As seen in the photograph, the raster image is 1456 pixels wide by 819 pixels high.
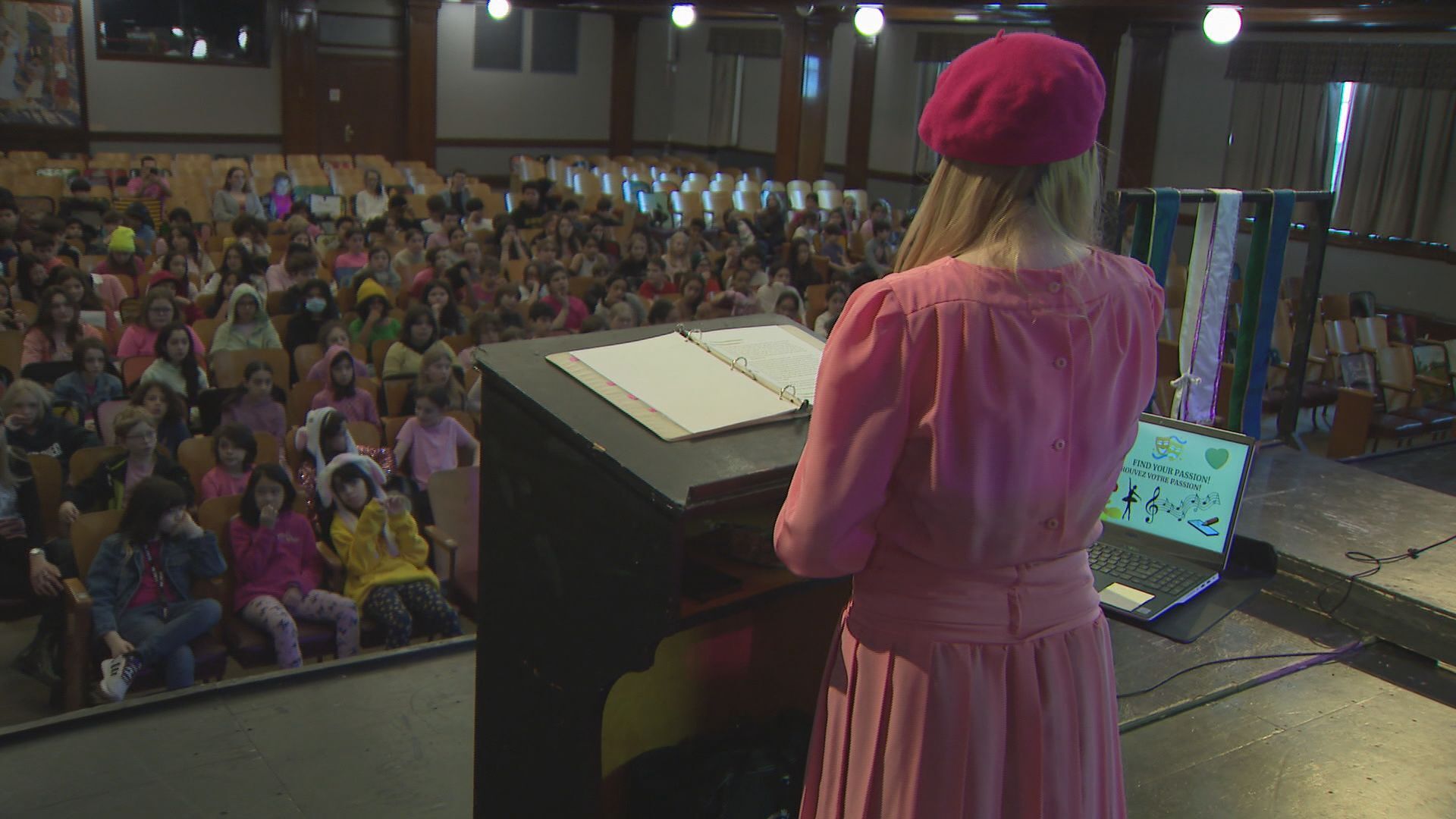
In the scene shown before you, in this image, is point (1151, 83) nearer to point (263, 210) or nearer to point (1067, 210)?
point (263, 210)

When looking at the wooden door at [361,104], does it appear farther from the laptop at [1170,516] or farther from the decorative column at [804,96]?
the laptop at [1170,516]

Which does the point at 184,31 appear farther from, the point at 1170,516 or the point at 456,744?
the point at 1170,516

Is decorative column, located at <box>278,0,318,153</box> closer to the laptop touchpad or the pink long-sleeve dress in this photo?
the laptop touchpad

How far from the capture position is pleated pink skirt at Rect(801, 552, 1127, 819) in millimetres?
1169

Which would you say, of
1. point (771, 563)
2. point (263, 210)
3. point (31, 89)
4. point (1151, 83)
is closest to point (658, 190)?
point (263, 210)

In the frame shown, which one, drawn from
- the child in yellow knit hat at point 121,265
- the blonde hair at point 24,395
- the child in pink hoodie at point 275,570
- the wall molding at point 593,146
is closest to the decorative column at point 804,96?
the wall molding at point 593,146

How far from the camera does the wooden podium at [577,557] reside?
1354 mm

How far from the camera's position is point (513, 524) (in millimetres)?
1619

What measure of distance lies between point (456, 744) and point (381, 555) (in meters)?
1.43

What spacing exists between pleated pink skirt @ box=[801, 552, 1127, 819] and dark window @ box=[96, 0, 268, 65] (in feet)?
48.1

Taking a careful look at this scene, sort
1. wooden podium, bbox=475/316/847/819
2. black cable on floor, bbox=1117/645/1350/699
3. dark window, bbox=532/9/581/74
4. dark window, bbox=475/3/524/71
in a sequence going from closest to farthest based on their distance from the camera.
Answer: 1. wooden podium, bbox=475/316/847/819
2. black cable on floor, bbox=1117/645/1350/699
3. dark window, bbox=475/3/524/71
4. dark window, bbox=532/9/581/74

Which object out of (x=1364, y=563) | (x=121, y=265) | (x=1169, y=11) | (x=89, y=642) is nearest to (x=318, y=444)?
(x=89, y=642)

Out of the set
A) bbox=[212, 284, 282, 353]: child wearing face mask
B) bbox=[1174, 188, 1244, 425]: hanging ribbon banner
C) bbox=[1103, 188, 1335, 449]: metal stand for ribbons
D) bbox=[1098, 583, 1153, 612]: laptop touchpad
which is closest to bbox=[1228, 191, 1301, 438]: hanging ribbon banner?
bbox=[1103, 188, 1335, 449]: metal stand for ribbons

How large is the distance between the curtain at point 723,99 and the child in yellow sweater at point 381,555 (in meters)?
13.4
